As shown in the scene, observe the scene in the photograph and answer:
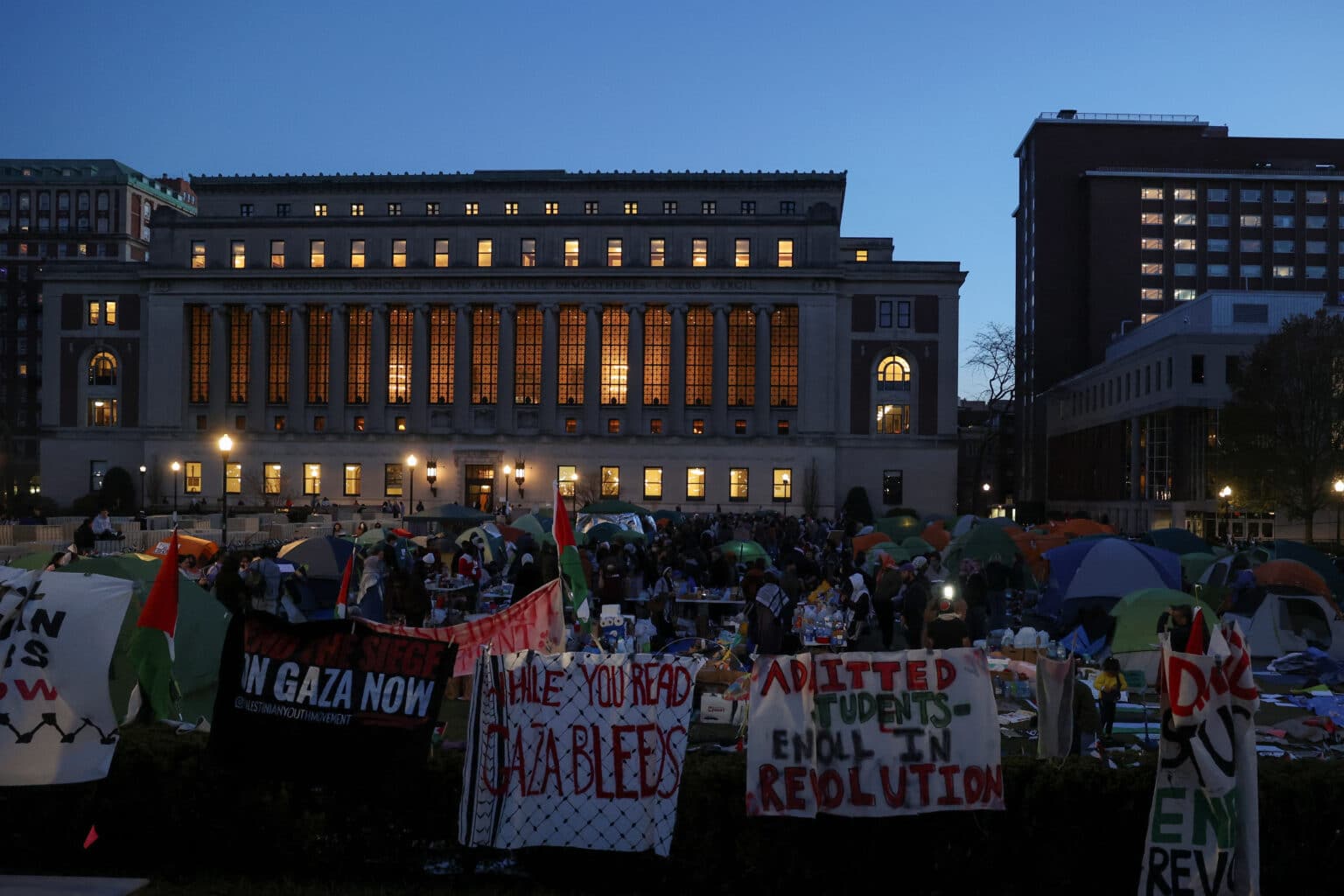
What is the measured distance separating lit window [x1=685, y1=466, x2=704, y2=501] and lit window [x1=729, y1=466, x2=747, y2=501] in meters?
2.01

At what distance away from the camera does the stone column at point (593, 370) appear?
253 feet

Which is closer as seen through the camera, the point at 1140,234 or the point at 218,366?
the point at 218,366

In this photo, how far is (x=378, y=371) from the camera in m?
78.6

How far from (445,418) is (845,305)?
30.2 metres

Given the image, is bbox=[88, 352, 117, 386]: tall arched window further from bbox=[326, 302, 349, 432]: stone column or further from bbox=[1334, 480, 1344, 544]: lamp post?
bbox=[1334, 480, 1344, 544]: lamp post

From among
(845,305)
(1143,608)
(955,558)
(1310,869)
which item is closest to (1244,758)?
(1310,869)

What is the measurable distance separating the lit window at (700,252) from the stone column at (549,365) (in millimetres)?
10665

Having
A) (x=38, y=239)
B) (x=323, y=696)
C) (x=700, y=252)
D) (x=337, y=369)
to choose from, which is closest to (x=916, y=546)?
(x=323, y=696)

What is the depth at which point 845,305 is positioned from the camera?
76.6 meters

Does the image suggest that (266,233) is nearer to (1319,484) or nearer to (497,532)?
(497,532)

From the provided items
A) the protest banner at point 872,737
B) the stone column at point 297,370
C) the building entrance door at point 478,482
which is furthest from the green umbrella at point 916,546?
the stone column at point 297,370

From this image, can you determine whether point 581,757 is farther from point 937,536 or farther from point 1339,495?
point 1339,495

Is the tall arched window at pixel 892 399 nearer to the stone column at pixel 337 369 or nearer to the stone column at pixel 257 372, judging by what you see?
the stone column at pixel 337 369

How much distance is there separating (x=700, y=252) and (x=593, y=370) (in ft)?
38.0
